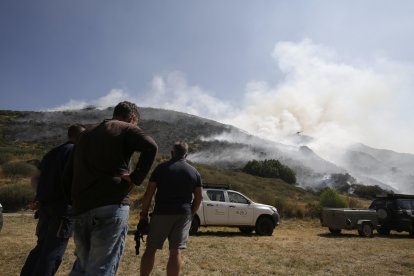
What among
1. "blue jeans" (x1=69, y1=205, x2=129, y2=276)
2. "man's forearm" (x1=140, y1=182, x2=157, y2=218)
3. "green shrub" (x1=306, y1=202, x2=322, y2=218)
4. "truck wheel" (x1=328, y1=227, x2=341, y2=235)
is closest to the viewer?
"blue jeans" (x1=69, y1=205, x2=129, y2=276)

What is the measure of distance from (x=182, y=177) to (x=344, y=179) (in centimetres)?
4939

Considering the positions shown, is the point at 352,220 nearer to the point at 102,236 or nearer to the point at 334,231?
the point at 334,231

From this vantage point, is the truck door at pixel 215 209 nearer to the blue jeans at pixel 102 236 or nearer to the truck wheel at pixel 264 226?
the truck wheel at pixel 264 226

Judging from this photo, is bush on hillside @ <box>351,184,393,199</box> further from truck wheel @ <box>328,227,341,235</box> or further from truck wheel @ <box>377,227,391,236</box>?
truck wheel @ <box>328,227,341,235</box>

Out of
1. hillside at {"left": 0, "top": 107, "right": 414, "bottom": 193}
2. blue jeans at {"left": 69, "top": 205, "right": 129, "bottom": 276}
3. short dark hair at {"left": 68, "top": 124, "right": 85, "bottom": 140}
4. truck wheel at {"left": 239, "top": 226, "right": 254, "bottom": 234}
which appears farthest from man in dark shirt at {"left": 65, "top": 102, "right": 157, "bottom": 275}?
hillside at {"left": 0, "top": 107, "right": 414, "bottom": 193}

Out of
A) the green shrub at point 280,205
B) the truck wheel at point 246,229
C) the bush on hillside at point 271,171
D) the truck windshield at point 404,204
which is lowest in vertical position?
the truck wheel at point 246,229

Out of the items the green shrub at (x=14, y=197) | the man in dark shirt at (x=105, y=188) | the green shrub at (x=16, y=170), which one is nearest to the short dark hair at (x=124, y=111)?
the man in dark shirt at (x=105, y=188)

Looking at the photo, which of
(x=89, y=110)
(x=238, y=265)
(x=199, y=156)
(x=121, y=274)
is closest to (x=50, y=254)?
(x=121, y=274)

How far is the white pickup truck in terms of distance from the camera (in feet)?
43.1

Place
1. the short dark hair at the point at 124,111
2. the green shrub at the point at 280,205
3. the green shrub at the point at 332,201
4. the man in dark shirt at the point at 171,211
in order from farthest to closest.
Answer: the green shrub at the point at 332,201, the green shrub at the point at 280,205, the man in dark shirt at the point at 171,211, the short dark hair at the point at 124,111

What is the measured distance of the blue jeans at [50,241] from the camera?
411 centimetres

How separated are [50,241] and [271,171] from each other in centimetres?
3812

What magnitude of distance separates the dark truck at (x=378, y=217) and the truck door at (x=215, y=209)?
170 inches

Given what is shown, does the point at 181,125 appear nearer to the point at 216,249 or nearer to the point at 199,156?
the point at 199,156
